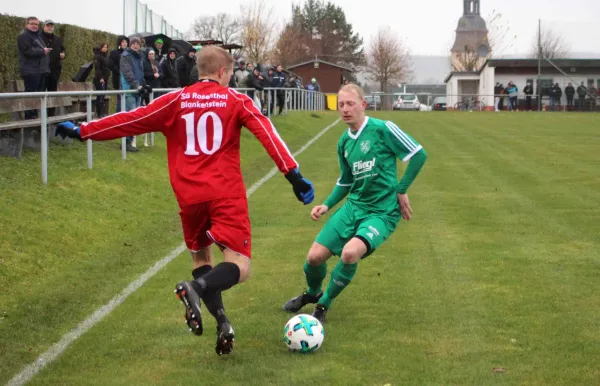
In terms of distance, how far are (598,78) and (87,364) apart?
2282 inches

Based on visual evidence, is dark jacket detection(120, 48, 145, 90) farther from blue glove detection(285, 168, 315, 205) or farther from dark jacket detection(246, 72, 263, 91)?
blue glove detection(285, 168, 315, 205)

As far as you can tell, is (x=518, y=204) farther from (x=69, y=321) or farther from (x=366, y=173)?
(x=69, y=321)

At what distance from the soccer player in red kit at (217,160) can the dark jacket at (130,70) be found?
422 inches

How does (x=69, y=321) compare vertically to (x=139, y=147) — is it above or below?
below

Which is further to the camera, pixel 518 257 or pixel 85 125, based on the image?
pixel 518 257

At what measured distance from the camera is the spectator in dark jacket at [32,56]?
1416cm

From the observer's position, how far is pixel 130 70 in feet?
53.6

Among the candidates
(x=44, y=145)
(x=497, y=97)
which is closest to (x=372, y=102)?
(x=497, y=97)

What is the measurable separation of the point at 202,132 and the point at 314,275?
1767mm

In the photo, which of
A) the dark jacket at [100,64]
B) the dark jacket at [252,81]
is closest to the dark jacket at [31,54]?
the dark jacket at [100,64]

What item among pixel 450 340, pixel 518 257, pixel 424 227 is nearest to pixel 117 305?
pixel 450 340

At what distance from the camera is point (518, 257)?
9.41 m

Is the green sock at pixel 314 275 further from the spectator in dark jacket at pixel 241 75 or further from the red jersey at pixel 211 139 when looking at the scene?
the spectator in dark jacket at pixel 241 75

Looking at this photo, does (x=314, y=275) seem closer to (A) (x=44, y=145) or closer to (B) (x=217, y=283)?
(B) (x=217, y=283)
